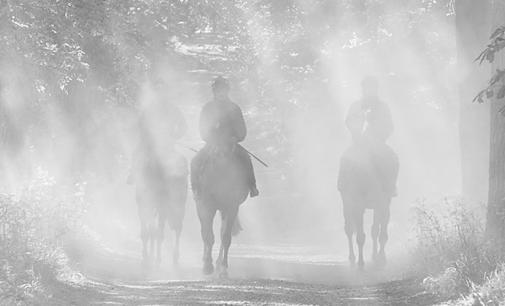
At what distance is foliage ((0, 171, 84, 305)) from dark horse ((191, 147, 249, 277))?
2.11 metres

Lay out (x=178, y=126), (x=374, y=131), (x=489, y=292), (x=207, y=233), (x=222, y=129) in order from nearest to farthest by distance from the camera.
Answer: (x=489, y=292), (x=222, y=129), (x=207, y=233), (x=374, y=131), (x=178, y=126)

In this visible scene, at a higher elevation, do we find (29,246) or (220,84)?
(220,84)

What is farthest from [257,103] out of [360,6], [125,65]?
[125,65]

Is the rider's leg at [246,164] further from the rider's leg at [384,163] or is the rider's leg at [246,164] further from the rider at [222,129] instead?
the rider's leg at [384,163]

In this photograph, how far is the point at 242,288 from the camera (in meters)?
12.6

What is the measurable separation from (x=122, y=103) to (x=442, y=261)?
10048 mm

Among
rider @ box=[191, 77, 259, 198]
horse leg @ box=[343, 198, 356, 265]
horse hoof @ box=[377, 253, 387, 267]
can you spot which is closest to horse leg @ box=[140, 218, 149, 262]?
rider @ box=[191, 77, 259, 198]

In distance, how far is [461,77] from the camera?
57.1 feet

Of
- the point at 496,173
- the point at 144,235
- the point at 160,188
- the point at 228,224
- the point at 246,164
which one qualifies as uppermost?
the point at 160,188

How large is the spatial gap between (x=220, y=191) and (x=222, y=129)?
2.93ft

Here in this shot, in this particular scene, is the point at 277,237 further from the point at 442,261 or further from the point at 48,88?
the point at 442,261

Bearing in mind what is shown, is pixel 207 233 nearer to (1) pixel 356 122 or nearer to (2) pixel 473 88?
(1) pixel 356 122

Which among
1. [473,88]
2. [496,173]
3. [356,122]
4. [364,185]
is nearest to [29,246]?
[496,173]

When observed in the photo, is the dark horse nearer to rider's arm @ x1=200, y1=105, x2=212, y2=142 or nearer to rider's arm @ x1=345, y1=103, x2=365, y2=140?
rider's arm @ x1=200, y1=105, x2=212, y2=142
